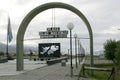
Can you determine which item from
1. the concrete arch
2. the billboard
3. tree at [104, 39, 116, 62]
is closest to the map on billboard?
the concrete arch

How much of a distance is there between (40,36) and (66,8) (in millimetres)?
3754

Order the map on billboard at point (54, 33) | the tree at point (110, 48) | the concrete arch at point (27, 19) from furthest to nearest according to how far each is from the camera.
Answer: the tree at point (110, 48), the map on billboard at point (54, 33), the concrete arch at point (27, 19)

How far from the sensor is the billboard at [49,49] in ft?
225

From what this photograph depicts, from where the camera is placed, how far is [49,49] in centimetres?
6850

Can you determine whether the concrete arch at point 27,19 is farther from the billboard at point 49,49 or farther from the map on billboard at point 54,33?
the billboard at point 49,49

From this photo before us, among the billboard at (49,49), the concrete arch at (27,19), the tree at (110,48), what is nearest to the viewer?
the concrete arch at (27,19)

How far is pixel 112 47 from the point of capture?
7712 cm

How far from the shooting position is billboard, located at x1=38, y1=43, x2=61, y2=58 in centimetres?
6869

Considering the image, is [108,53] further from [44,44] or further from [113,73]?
[113,73]

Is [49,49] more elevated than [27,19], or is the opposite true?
[27,19]

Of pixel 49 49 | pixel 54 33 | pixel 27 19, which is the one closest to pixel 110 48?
pixel 49 49

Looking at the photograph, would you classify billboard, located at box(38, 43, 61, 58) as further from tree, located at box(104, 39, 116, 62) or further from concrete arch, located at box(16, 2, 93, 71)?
concrete arch, located at box(16, 2, 93, 71)

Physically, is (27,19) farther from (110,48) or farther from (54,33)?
(110,48)

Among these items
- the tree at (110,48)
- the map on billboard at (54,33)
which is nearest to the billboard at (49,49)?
the tree at (110,48)
